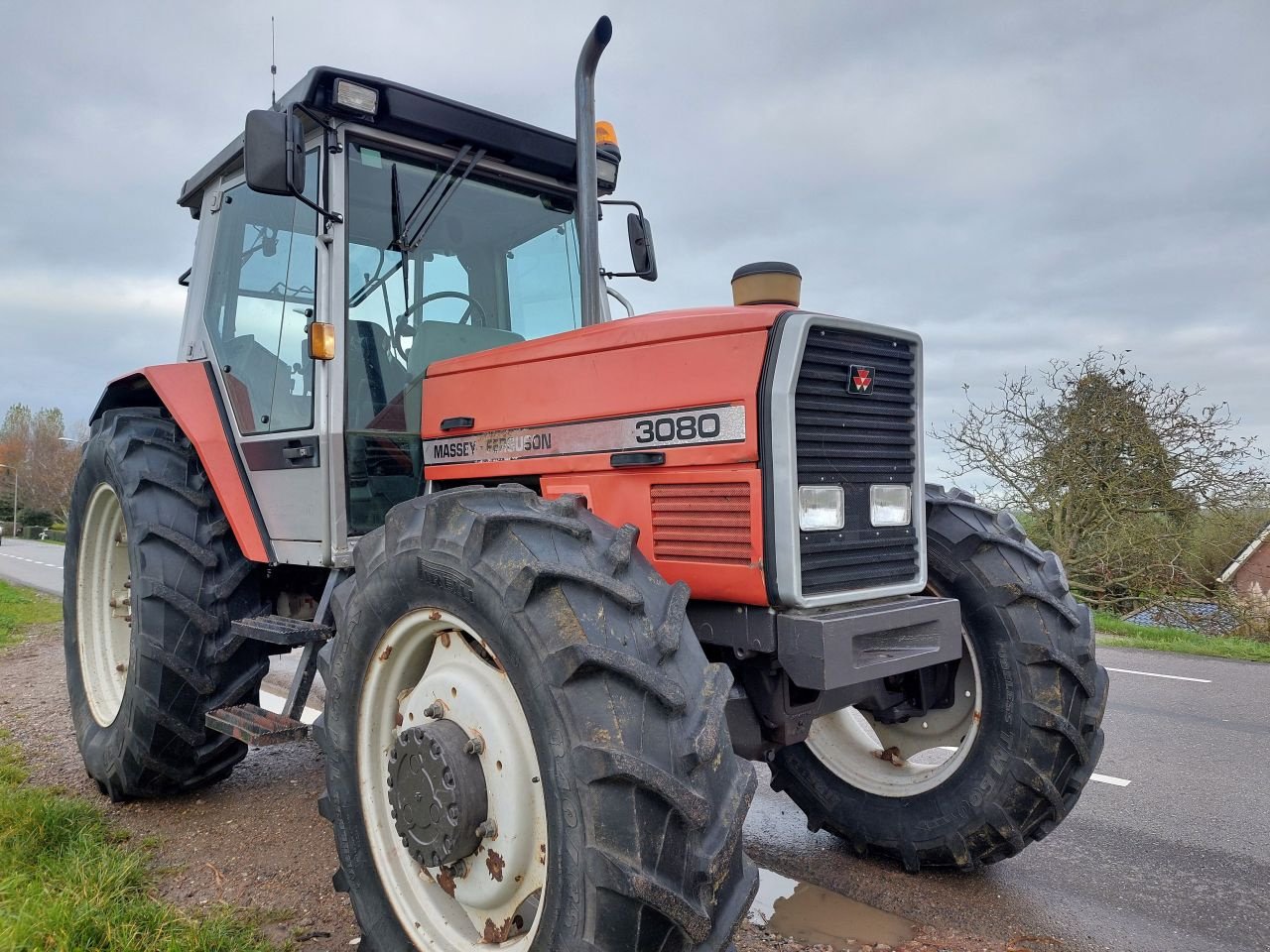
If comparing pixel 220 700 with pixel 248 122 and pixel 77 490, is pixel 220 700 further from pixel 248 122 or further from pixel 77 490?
pixel 248 122

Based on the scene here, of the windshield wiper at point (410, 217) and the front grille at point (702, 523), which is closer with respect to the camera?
the front grille at point (702, 523)

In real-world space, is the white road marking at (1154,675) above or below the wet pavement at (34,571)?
below

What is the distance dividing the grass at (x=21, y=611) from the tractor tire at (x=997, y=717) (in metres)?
8.64

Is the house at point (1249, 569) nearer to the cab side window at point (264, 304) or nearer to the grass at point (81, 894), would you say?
the cab side window at point (264, 304)

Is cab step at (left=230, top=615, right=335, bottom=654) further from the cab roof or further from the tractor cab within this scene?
the cab roof

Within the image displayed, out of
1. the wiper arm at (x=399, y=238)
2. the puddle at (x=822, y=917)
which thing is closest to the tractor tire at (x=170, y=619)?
the wiper arm at (x=399, y=238)

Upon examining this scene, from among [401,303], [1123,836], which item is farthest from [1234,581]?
[401,303]

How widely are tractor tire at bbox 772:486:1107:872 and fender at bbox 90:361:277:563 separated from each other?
8.16 feet

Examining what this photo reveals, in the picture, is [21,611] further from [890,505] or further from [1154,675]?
[1154,675]

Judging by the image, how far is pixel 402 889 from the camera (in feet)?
7.64

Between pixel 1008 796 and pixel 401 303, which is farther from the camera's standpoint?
pixel 401 303

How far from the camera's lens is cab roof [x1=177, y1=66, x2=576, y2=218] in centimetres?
307

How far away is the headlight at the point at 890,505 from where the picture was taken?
2.57 metres

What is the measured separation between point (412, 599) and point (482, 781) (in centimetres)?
47
